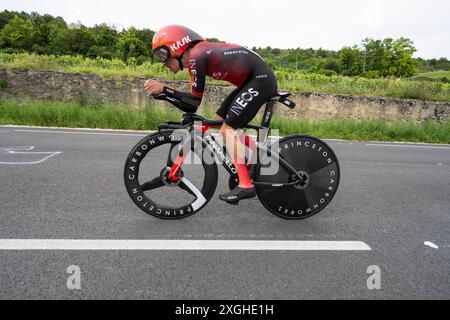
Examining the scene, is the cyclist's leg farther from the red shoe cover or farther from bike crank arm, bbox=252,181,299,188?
bike crank arm, bbox=252,181,299,188

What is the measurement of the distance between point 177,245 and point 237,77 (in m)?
1.57

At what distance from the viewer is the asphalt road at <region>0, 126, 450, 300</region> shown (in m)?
1.93

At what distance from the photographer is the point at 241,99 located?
2598mm

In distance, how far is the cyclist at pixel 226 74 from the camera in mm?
2512

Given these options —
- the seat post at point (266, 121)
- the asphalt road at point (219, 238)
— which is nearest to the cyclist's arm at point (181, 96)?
the seat post at point (266, 121)

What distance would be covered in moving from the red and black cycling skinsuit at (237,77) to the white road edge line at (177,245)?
106 cm

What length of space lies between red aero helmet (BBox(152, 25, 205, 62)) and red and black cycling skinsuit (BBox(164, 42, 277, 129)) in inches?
3.7

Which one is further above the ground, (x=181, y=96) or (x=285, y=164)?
(x=181, y=96)

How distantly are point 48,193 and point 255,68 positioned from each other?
279 cm

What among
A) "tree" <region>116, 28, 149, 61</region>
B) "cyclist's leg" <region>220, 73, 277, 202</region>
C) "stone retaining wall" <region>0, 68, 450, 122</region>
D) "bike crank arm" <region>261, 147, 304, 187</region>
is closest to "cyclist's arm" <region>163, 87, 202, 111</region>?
"cyclist's leg" <region>220, 73, 277, 202</region>

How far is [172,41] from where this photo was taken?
251 cm

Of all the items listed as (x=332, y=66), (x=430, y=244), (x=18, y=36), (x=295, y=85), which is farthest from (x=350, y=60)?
(x=430, y=244)

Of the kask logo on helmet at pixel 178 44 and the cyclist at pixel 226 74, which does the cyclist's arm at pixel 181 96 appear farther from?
the kask logo on helmet at pixel 178 44

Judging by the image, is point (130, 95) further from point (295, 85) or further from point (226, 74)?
point (226, 74)
